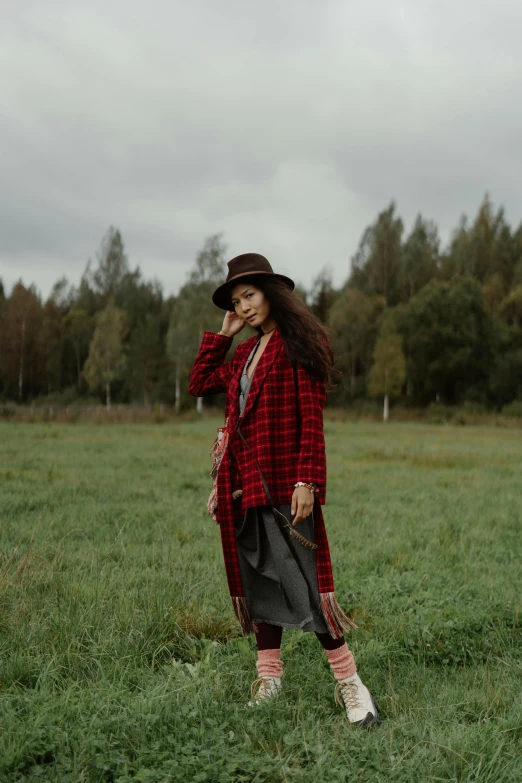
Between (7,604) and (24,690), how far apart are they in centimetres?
98

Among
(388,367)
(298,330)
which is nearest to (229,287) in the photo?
(298,330)

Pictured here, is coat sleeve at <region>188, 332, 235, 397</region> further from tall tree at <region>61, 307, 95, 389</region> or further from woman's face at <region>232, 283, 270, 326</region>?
tall tree at <region>61, 307, 95, 389</region>

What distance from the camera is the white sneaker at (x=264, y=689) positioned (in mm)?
3150

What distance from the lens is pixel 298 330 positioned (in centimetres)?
334

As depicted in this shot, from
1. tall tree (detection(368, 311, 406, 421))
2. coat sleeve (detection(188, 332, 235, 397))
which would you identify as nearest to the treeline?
tall tree (detection(368, 311, 406, 421))

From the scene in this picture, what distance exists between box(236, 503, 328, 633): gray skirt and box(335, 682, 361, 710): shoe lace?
293 millimetres

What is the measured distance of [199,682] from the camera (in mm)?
3182

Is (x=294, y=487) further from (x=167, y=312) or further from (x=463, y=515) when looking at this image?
(x=167, y=312)

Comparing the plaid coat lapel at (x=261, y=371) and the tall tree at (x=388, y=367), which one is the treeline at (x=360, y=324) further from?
the plaid coat lapel at (x=261, y=371)

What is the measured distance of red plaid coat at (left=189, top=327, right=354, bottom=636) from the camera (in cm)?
324

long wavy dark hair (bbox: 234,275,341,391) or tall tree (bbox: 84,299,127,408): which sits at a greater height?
tall tree (bbox: 84,299,127,408)

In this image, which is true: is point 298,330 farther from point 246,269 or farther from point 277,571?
point 277,571

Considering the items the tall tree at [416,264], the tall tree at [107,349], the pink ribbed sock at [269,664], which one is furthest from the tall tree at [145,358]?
the pink ribbed sock at [269,664]

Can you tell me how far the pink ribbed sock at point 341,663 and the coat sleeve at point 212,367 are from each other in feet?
4.97
